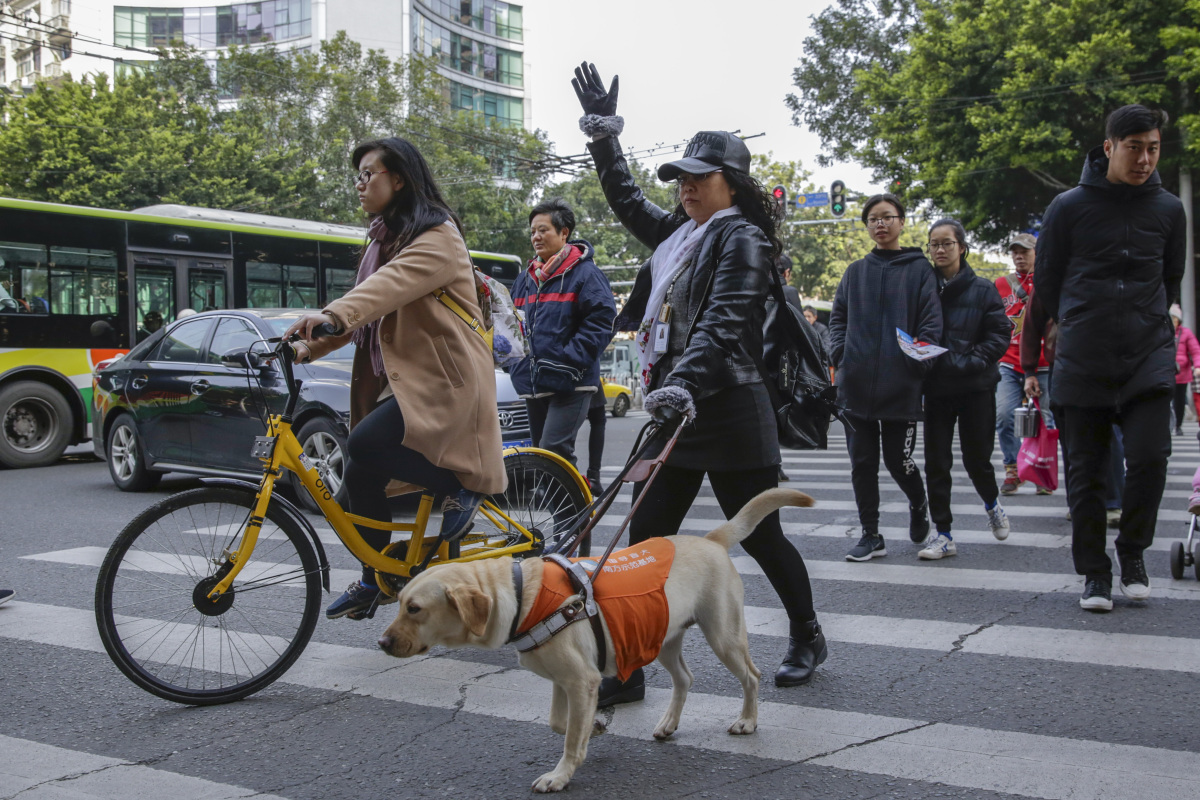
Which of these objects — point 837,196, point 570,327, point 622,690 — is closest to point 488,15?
point 837,196

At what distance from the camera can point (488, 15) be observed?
206 feet

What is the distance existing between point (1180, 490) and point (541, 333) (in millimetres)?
A: 5344

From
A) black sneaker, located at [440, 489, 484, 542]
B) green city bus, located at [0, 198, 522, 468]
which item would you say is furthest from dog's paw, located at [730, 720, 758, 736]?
green city bus, located at [0, 198, 522, 468]

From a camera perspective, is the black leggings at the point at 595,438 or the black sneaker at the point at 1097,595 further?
the black leggings at the point at 595,438

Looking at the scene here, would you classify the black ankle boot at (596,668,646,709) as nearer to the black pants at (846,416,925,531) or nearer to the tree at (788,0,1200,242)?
the black pants at (846,416,925,531)

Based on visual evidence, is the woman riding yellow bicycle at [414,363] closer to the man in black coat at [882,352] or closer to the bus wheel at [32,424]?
the man in black coat at [882,352]

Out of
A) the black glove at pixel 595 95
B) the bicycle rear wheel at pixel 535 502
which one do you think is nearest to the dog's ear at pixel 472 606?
the bicycle rear wheel at pixel 535 502

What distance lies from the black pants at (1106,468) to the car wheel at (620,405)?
18581 mm

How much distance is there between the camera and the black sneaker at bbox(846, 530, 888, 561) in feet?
19.3

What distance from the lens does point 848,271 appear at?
19.1 feet

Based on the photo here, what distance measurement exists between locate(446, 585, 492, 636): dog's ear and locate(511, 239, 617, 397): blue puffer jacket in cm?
387

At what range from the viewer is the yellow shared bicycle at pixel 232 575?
3502mm

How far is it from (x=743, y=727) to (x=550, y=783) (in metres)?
0.70

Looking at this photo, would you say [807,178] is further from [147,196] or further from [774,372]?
[774,372]
